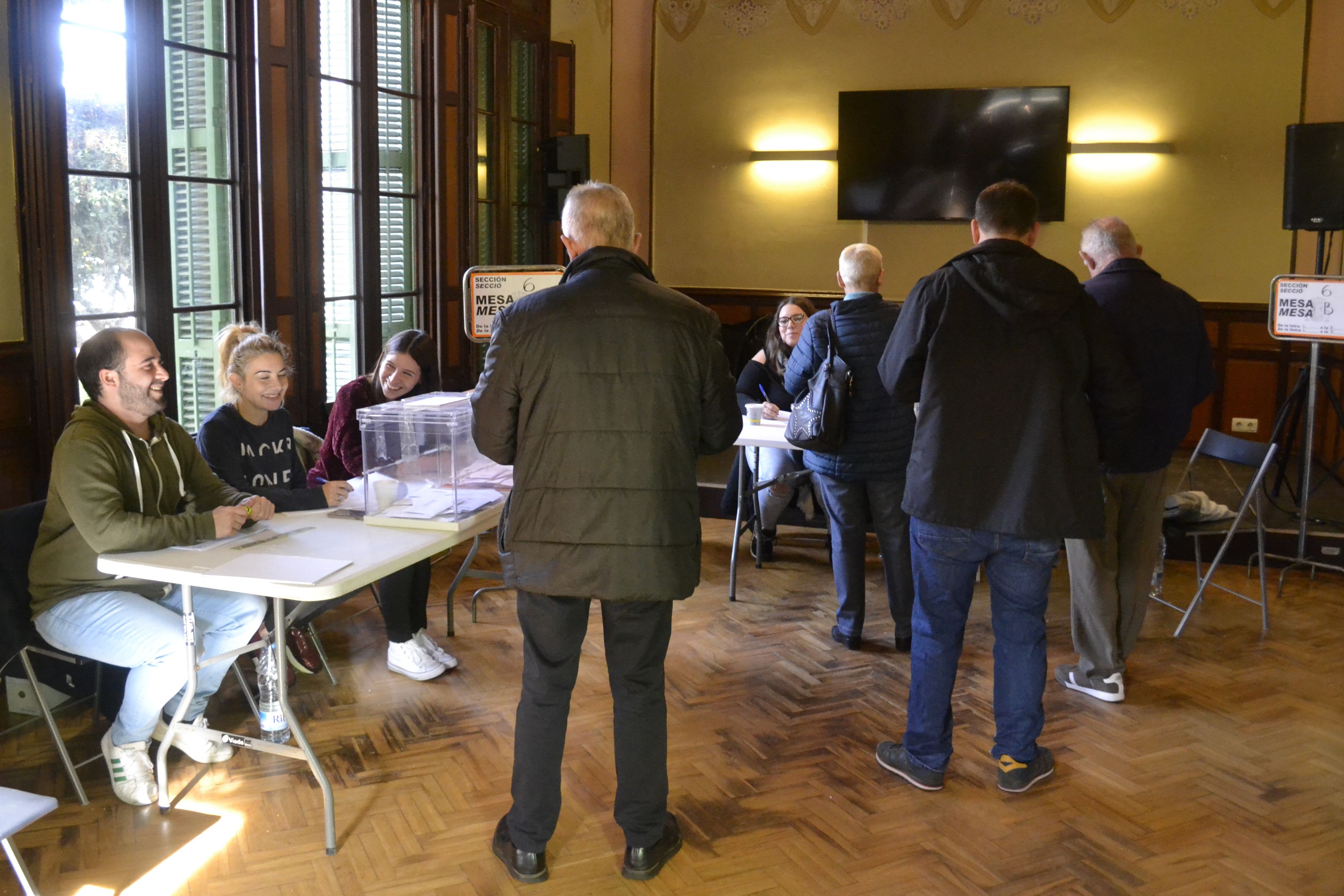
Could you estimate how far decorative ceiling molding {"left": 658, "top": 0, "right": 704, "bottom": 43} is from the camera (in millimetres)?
8641

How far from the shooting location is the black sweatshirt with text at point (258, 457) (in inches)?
134

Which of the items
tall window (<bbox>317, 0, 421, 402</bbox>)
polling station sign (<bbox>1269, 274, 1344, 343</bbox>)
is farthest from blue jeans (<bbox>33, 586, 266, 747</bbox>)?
polling station sign (<bbox>1269, 274, 1344, 343</bbox>)

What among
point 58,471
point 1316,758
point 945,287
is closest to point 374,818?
point 58,471

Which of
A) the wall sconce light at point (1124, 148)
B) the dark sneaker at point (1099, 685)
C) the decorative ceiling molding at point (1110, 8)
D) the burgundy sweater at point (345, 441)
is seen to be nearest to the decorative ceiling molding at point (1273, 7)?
the decorative ceiling molding at point (1110, 8)

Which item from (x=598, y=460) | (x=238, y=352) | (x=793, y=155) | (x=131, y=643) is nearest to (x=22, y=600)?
(x=131, y=643)

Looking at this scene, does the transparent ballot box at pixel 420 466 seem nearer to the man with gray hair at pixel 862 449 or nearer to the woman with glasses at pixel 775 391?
the man with gray hair at pixel 862 449

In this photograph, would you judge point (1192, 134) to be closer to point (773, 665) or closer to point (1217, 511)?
point (1217, 511)

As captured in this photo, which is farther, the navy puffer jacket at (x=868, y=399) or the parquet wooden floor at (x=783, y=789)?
the navy puffer jacket at (x=868, y=399)

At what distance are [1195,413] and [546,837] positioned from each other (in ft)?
22.1

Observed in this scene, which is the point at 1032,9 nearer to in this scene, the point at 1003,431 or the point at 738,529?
the point at 738,529

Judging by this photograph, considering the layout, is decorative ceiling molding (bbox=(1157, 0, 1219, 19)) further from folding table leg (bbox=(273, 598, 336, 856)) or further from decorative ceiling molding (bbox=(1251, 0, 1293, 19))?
folding table leg (bbox=(273, 598, 336, 856))

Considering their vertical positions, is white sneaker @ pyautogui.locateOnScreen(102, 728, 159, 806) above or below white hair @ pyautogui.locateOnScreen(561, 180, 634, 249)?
below

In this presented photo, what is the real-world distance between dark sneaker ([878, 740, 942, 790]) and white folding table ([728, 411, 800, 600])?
122 cm

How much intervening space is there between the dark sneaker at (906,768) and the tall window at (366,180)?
138 inches
